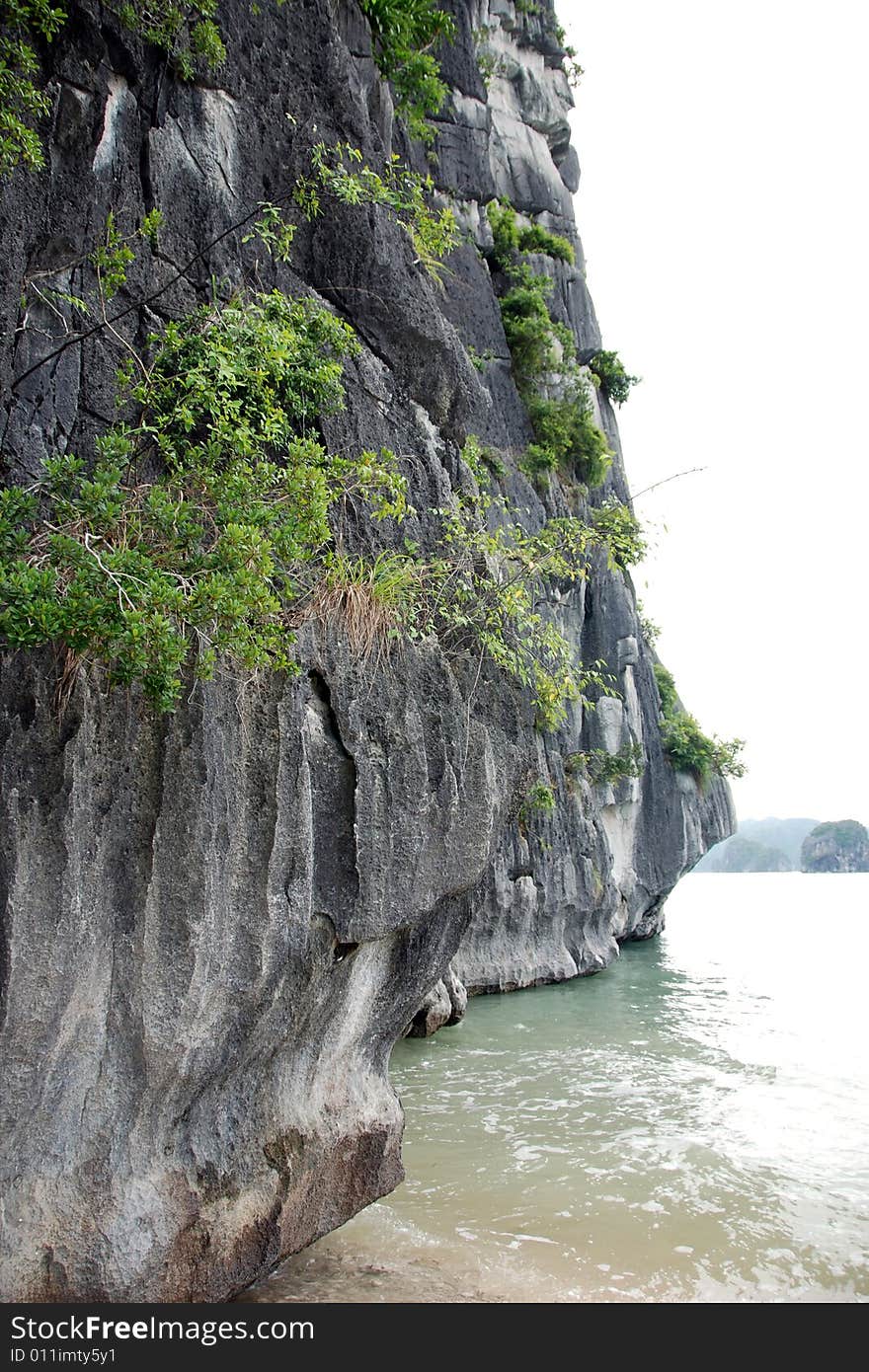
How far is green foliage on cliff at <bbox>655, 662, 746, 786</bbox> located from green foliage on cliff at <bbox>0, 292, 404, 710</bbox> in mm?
20176

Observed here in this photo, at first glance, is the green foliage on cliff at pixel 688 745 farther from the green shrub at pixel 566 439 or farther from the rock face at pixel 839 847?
the rock face at pixel 839 847

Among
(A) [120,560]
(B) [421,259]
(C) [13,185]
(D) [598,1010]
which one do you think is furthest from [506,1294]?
(D) [598,1010]

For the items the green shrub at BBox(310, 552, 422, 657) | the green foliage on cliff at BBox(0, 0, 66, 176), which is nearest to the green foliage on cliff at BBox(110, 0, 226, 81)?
the green foliage on cliff at BBox(0, 0, 66, 176)

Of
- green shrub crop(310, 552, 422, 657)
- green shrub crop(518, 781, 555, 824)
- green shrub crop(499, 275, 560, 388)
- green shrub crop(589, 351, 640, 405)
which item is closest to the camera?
green shrub crop(310, 552, 422, 657)

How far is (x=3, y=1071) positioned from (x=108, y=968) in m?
0.57

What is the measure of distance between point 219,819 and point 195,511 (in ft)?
5.84

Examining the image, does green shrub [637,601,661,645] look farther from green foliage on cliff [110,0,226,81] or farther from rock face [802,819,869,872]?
rock face [802,819,869,872]

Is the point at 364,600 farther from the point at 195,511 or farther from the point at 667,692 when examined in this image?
the point at 667,692

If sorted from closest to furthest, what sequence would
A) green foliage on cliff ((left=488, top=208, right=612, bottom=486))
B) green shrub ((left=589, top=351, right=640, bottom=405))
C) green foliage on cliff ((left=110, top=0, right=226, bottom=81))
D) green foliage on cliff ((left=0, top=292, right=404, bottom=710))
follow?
green foliage on cliff ((left=0, top=292, right=404, bottom=710)), green foliage on cliff ((left=110, top=0, right=226, bottom=81)), green foliage on cliff ((left=488, top=208, right=612, bottom=486)), green shrub ((left=589, top=351, right=640, bottom=405))

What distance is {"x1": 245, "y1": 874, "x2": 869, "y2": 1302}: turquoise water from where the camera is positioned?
514cm

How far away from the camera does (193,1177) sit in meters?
4.22

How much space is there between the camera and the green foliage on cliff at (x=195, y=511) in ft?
12.2

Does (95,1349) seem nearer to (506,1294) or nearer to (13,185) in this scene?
(506,1294)

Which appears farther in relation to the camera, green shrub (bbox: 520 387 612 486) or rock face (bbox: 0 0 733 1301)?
green shrub (bbox: 520 387 612 486)
